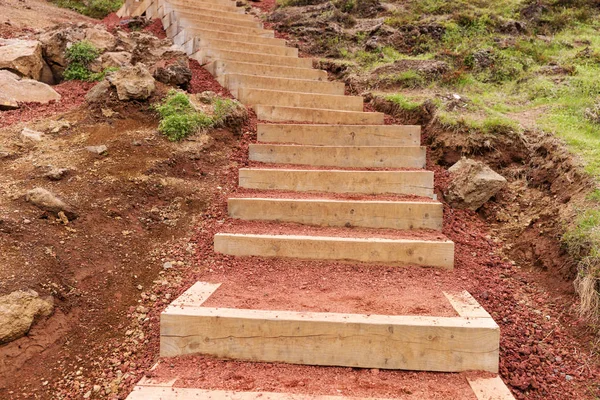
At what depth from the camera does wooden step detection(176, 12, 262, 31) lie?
320 inches

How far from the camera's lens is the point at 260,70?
22.7 feet

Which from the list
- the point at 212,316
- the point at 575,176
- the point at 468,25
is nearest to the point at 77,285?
the point at 212,316

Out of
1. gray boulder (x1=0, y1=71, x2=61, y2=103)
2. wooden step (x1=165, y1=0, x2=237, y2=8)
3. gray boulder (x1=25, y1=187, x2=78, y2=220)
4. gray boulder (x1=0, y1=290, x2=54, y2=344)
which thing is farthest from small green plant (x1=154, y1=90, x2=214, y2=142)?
wooden step (x1=165, y1=0, x2=237, y2=8)

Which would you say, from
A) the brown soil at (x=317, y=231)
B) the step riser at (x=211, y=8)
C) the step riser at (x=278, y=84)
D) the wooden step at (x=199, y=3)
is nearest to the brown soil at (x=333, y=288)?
the brown soil at (x=317, y=231)

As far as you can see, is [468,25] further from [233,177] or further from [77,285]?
[77,285]

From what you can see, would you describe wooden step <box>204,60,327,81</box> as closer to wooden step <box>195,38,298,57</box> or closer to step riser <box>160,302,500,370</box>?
wooden step <box>195,38,298,57</box>

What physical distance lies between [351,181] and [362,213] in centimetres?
58

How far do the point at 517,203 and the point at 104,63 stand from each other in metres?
5.95

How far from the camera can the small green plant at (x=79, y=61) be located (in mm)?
6023

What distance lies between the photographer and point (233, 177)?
466 centimetres

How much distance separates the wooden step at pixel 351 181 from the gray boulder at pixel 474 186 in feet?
0.83

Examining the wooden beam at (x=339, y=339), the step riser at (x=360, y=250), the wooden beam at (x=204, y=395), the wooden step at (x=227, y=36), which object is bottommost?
the wooden beam at (x=204, y=395)

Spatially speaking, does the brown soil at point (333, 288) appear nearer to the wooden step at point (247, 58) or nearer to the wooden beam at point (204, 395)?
the wooden beam at point (204, 395)

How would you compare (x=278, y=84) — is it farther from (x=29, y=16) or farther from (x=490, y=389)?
(x=29, y=16)
